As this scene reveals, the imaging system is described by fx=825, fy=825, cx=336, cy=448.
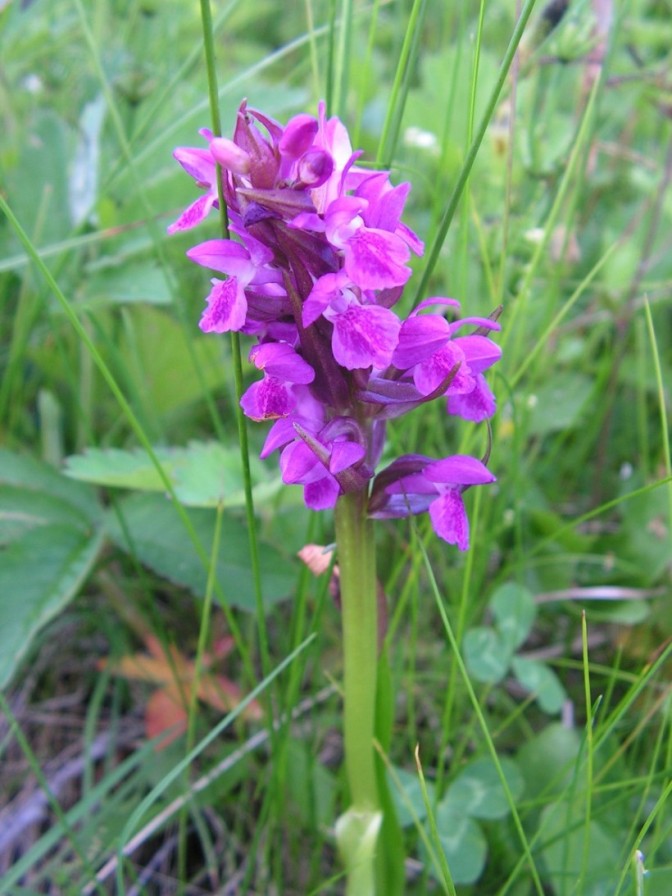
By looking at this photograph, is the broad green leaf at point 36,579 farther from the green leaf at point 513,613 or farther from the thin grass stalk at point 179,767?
the green leaf at point 513,613

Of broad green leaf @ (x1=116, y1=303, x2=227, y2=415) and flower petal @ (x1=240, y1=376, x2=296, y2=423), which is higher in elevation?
flower petal @ (x1=240, y1=376, x2=296, y2=423)

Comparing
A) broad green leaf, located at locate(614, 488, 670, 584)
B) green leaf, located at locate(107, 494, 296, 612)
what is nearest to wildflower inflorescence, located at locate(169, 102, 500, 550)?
green leaf, located at locate(107, 494, 296, 612)

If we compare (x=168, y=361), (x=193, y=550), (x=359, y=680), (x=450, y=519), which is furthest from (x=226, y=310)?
(x=168, y=361)

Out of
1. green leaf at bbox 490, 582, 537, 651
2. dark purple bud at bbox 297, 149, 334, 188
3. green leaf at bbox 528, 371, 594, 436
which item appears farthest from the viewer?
green leaf at bbox 528, 371, 594, 436

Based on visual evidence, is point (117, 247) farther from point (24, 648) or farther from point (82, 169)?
point (24, 648)

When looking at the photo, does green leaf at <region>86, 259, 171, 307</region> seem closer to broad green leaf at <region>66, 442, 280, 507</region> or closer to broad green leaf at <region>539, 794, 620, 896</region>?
broad green leaf at <region>66, 442, 280, 507</region>

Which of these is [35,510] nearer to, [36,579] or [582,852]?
[36,579]
